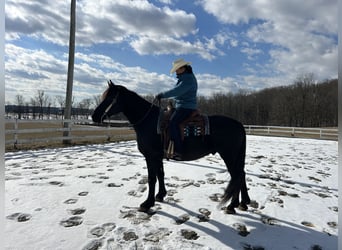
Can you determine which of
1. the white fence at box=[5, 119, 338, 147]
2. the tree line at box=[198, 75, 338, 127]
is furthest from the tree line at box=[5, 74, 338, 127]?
the white fence at box=[5, 119, 338, 147]

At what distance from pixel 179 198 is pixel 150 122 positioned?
1502 millimetres

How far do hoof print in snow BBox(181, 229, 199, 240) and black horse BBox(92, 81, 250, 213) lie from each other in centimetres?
79

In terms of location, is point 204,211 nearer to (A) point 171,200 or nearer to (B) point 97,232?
(A) point 171,200

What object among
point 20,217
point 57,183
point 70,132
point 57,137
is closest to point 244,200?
point 20,217

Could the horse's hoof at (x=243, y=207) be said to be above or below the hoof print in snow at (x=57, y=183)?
above

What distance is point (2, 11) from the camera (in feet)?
4.15

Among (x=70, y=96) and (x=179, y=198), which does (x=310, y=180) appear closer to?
(x=179, y=198)

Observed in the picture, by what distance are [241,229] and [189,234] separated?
2.42ft

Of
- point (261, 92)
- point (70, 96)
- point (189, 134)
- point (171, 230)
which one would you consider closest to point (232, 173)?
point (189, 134)

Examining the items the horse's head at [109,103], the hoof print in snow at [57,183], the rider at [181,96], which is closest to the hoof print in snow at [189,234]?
the rider at [181,96]

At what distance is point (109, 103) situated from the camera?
11.7 feet

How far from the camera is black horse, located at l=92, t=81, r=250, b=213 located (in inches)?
139

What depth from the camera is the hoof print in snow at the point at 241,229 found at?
9.62ft

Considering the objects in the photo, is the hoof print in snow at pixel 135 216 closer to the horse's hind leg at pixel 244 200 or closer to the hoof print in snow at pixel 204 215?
the hoof print in snow at pixel 204 215
